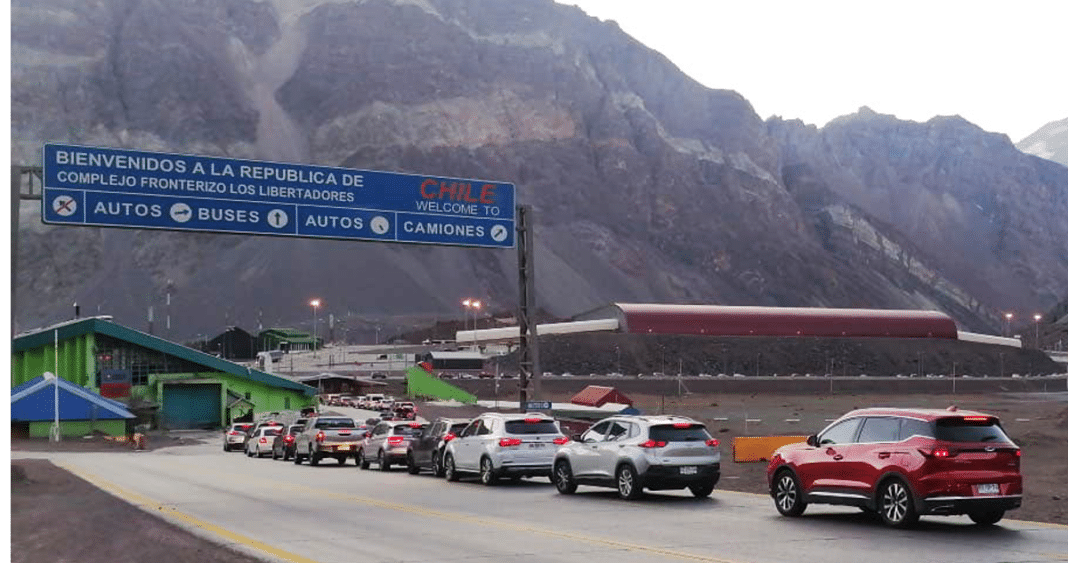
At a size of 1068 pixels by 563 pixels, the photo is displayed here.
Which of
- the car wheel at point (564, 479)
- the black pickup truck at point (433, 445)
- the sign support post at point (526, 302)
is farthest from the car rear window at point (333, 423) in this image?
the car wheel at point (564, 479)

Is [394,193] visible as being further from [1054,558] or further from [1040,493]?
[1054,558]

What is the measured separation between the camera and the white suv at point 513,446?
30.1m

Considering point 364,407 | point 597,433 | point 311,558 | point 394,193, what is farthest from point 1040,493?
point 364,407

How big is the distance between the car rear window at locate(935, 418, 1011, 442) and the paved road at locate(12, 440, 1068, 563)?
53.7 inches

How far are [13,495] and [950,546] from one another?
20654 millimetres

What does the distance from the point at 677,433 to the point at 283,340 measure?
151 m

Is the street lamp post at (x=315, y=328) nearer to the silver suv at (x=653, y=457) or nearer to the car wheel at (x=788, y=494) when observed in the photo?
the silver suv at (x=653, y=457)

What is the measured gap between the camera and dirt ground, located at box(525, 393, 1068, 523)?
2698cm

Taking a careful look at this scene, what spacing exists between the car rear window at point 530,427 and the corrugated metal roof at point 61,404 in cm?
4857

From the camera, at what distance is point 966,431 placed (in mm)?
18375

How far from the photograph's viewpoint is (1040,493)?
25453mm

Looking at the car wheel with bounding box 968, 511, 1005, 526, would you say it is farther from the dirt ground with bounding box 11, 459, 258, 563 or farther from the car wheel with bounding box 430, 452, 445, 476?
the car wheel with bounding box 430, 452, 445, 476

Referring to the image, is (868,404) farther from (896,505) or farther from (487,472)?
(896,505)

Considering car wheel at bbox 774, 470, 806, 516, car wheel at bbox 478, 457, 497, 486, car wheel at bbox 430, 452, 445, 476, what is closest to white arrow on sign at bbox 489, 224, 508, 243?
car wheel at bbox 430, 452, 445, 476
